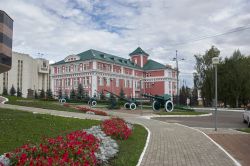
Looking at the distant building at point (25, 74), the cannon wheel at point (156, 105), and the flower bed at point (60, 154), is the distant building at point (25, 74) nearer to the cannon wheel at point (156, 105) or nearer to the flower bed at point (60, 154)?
the cannon wheel at point (156, 105)

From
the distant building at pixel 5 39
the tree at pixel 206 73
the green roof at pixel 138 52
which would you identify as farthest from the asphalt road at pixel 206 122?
the green roof at pixel 138 52

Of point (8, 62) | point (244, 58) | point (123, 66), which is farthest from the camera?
point (123, 66)

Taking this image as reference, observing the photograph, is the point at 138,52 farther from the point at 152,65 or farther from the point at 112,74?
the point at 112,74

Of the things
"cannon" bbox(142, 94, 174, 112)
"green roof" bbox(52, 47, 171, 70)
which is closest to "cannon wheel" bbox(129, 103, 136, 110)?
"cannon" bbox(142, 94, 174, 112)

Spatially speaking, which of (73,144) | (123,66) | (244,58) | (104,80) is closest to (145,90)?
(123,66)

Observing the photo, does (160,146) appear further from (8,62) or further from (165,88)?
(165,88)

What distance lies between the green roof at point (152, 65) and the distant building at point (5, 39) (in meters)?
61.0

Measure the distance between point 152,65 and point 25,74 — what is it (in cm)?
4023

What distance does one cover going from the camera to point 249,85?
59.4 metres

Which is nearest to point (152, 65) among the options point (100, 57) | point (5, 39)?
point (100, 57)

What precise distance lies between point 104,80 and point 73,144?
69.5m

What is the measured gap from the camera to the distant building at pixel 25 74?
9862 cm

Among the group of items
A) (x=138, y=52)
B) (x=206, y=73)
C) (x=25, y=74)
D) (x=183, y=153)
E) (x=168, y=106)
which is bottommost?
(x=183, y=153)

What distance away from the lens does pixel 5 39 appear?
3098 cm
